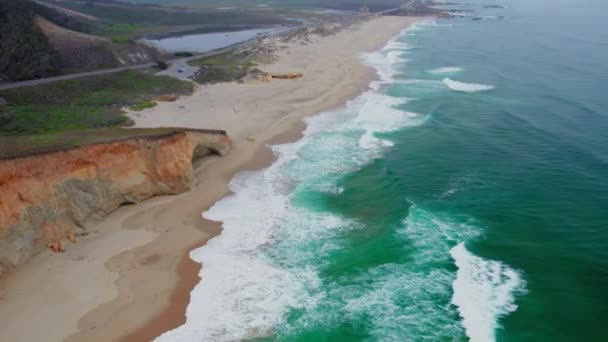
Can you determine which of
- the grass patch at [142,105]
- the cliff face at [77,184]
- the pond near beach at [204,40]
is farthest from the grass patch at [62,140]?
the pond near beach at [204,40]

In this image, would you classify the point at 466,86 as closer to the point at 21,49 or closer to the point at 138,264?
the point at 138,264

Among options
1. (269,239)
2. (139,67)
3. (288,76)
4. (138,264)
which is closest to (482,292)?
(269,239)

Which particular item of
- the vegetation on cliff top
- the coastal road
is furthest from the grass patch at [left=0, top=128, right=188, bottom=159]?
the vegetation on cliff top

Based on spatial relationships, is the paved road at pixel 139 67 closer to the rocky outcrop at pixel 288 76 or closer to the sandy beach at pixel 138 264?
the rocky outcrop at pixel 288 76

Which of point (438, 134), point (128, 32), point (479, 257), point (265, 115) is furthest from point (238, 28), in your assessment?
point (479, 257)

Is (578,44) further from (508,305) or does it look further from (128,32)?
(128,32)

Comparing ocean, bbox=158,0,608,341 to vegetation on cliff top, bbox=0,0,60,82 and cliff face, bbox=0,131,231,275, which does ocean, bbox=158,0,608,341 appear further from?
vegetation on cliff top, bbox=0,0,60,82
